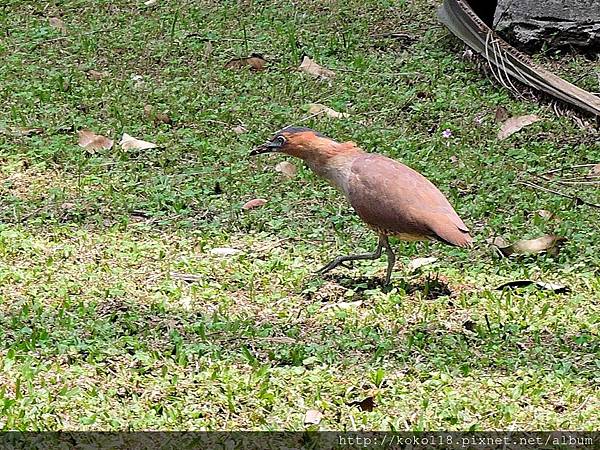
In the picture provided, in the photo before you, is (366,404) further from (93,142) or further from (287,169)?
(93,142)

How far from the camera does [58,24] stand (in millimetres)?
8594

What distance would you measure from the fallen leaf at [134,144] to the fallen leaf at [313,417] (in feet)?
10.3

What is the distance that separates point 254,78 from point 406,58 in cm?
113

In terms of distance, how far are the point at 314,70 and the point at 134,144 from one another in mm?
1665

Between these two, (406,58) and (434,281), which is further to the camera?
(406,58)

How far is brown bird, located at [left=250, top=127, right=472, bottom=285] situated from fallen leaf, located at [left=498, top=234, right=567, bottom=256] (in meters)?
0.52

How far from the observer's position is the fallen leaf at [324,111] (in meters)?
7.02

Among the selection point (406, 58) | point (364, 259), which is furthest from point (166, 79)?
point (364, 259)

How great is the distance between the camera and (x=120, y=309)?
4.63 m

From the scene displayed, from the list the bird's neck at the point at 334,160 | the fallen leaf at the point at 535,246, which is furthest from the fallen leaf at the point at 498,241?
the bird's neck at the point at 334,160

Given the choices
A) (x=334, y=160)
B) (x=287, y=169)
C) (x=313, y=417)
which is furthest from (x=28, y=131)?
(x=313, y=417)

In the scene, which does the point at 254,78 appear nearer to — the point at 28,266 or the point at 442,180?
the point at 442,180

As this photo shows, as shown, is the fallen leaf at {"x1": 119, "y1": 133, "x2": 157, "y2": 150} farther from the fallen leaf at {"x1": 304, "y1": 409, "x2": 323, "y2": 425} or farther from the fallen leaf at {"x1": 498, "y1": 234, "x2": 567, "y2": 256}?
the fallen leaf at {"x1": 304, "y1": 409, "x2": 323, "y2": 425}

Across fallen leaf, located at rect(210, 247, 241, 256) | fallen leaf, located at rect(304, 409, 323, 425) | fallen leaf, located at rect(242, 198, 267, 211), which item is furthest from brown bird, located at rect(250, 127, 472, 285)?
fallen leaf, located at rect(304, 409, 323, 425)
